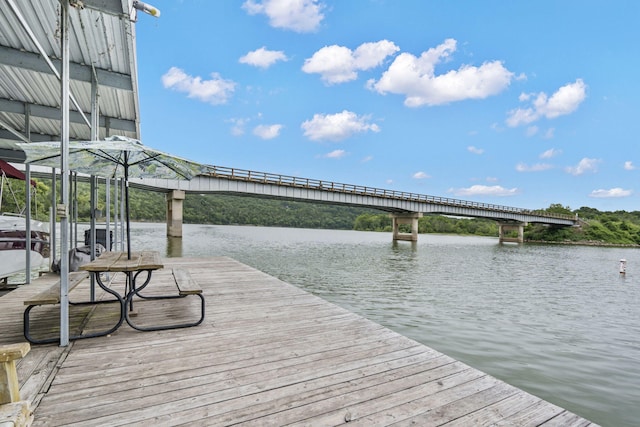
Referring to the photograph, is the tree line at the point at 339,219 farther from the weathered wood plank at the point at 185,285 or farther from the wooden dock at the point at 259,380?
the wooden dock at the point at 259,380

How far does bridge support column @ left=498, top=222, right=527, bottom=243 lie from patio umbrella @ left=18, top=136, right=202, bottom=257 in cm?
6538

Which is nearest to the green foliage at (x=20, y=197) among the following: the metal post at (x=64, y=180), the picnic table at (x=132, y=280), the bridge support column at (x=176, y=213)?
the picnic table at (x=132, y=280)

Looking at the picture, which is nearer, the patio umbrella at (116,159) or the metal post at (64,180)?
the metal post at (64,180)

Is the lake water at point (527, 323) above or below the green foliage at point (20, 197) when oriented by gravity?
below

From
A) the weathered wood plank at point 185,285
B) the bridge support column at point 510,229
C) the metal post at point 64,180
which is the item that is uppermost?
the metal post at point 64,180

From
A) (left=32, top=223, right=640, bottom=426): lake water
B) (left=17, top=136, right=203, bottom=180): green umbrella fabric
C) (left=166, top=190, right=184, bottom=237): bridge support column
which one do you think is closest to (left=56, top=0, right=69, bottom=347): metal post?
(left=17, top=136, right=203, bottom=180): green umbrella fabric

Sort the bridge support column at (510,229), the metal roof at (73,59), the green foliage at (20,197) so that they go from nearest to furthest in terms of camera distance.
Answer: the metal roof at (73,59) → the green foliage at (20,197) → the bridge support column at (510,229)

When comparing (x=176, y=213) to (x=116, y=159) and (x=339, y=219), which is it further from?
(x=339, y=219)

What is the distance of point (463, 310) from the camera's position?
8938 millimetres

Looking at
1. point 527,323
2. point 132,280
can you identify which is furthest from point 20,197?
point 527,323

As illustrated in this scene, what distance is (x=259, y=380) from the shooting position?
3016 millimetres

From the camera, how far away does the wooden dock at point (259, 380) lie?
2484 millimetres

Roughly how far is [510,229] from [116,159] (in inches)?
2923

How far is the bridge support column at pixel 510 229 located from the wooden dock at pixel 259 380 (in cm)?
6510
